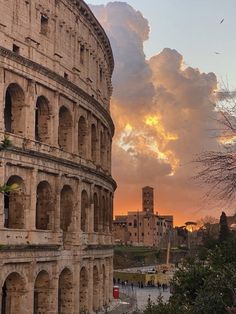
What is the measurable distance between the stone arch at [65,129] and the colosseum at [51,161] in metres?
0.05

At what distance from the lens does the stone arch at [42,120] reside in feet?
88.7

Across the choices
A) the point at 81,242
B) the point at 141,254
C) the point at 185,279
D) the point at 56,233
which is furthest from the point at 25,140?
the point at 141,254

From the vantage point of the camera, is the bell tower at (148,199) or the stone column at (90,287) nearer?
the stone column at (90,287)

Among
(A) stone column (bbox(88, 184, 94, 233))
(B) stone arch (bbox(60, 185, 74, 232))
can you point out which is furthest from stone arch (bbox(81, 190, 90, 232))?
(B) stone arch (bbox(60, 185, 74, 232))

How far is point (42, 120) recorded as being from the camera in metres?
27.4

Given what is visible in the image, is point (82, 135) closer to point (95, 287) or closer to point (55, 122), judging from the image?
point (55, 122)

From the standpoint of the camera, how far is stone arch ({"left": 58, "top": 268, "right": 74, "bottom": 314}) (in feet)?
91.9

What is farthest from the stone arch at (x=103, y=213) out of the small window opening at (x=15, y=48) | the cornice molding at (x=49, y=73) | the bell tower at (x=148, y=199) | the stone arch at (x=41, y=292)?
the bell tower at (x=148, y=199)

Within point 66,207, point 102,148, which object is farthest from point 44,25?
point 102,148

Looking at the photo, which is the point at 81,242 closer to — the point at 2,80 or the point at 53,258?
the point at 53,258

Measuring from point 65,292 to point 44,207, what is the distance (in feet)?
15.1

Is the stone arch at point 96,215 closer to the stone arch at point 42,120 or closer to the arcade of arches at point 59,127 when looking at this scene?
the arcade of arches at point 59,127

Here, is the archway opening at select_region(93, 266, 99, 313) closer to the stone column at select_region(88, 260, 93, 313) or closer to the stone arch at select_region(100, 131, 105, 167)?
the stone column at select_region(88, 260, 93, 313)

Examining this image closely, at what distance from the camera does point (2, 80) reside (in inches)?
939
